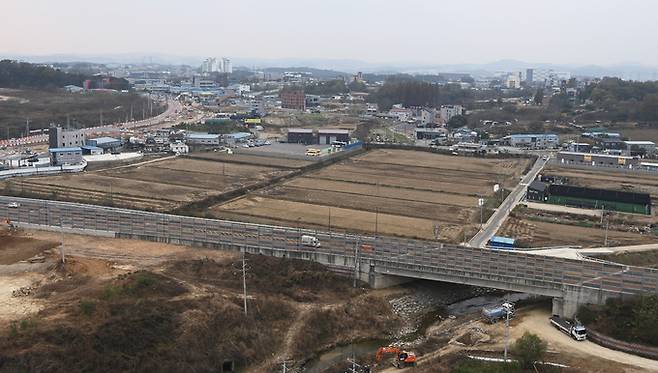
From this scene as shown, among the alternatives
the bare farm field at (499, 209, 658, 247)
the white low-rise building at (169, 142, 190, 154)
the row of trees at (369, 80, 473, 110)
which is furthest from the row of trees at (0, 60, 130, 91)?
the bare farm field at (499, 209, 658, 247)

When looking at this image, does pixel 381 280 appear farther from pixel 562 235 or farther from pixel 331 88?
pixel 331 88

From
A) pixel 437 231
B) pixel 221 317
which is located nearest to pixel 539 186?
pixel 437 231

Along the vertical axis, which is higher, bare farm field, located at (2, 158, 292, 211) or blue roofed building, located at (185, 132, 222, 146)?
blue roofed building, located at (185, 132, 222, 146)

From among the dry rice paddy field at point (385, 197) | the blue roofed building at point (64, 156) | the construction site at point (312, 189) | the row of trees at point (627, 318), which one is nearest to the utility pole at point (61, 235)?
the construction site at point (312, 189)

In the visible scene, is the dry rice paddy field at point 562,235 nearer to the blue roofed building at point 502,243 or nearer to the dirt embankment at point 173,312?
the blue roofed building at point 502,243

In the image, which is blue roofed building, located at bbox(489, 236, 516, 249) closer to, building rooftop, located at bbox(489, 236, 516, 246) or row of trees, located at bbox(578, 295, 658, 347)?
building rooftop, located at bbox(489, 236, 516, 246)

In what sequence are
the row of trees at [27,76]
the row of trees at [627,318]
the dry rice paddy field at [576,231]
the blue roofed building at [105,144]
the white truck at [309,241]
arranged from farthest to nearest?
1. the row of trees at [27,76]
2. the blue roofed building at [105,144]
3. the dry rice paddy field at [576,231]
4. the white truck at [309,241]
5. the row of trees at [627,318]

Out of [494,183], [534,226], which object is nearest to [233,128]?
[494,183]
